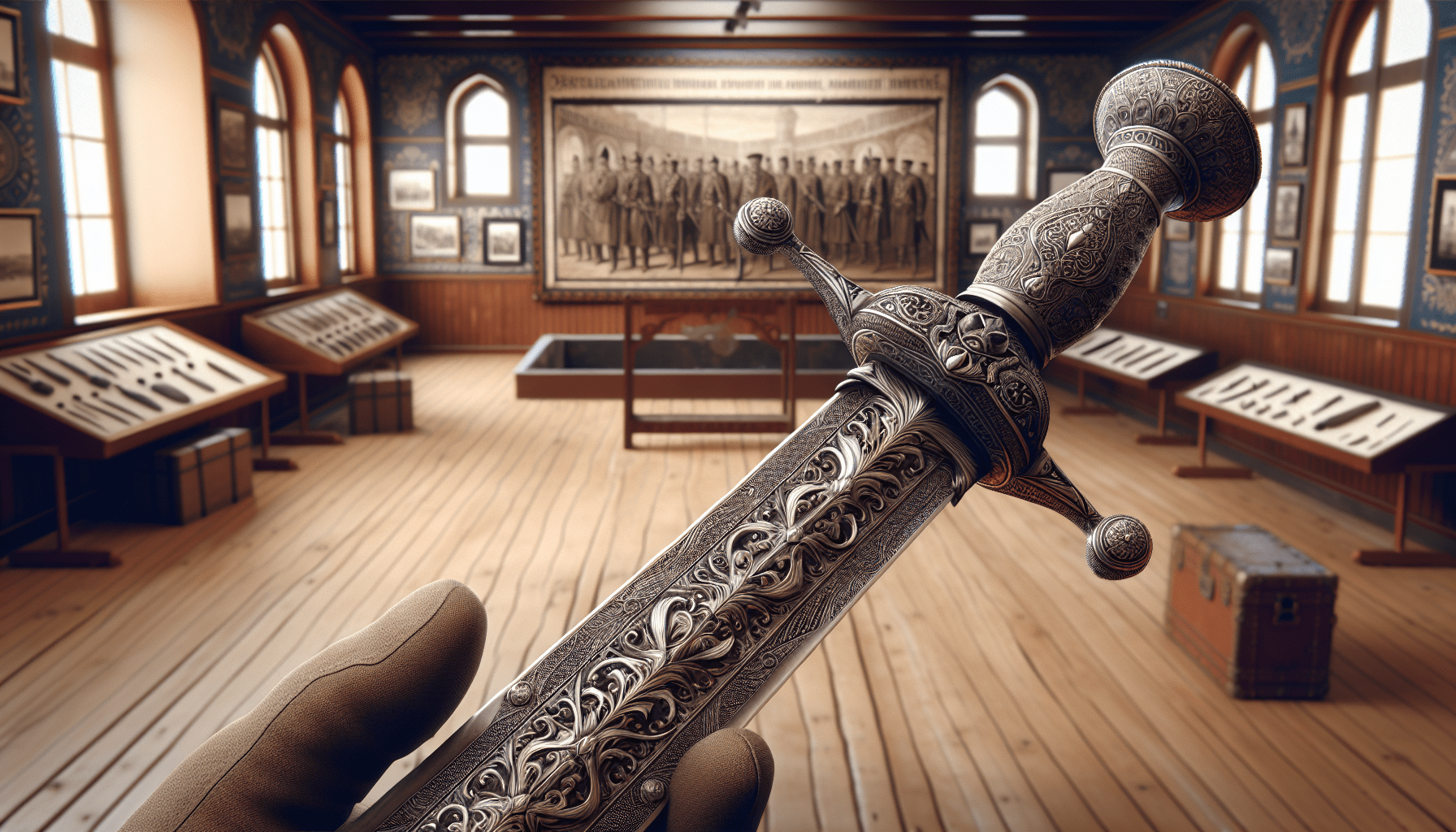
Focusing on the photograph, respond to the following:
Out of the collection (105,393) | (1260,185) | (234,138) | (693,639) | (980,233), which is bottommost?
(105,393)

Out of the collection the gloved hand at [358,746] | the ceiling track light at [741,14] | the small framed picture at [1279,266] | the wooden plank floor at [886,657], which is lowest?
the wooden plank floor at [886,657]

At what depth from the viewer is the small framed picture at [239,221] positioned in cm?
726

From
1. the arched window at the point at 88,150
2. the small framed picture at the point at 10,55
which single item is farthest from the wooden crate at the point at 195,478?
the small framed picture at the point at 10,55

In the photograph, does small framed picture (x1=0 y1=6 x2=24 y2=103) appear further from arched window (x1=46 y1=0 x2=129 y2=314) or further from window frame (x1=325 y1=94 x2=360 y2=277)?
window frame (x1=325 y1=94 x2=360 y2=277)

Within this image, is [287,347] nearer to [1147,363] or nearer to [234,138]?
[234,138]

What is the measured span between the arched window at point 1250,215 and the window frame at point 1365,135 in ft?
2.03

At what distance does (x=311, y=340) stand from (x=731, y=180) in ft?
20.1

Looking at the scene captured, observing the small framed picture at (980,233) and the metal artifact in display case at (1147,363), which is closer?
the metal artifact in display case at (1147,363)

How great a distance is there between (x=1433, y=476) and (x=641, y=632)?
5.72m

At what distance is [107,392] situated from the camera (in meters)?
4.82

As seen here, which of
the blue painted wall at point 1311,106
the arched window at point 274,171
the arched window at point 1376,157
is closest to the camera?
the blue painted wall at point 1311,106

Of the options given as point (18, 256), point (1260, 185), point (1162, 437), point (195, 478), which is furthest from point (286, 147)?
point (1260, 185)

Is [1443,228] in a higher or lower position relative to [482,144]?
lower

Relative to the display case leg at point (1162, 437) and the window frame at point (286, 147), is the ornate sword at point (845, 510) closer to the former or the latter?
the display case leg at point (1162, 437)
